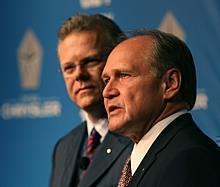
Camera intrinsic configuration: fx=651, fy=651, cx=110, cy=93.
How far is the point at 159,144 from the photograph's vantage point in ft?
5.44

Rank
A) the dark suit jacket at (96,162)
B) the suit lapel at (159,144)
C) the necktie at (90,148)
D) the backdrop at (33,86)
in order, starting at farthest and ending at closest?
the backdrop at (33,86) → the necktie at (90,148) → the dark suit jacket at (96,162) → the suit lapel at (159,144)

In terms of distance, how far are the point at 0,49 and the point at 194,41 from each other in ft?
3.48

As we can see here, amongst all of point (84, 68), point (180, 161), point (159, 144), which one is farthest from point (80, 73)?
point (180, 161)

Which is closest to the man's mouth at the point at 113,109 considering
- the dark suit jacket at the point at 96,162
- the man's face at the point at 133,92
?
the man's face at the point at 133,92

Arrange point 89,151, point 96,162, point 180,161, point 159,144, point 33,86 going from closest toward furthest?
point 180,161 → point 159,144 → point 96,162 → point 89,151 → point 33,86

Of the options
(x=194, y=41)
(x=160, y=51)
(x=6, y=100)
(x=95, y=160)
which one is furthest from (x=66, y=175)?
(x=6, y=100)

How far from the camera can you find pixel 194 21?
277 cm

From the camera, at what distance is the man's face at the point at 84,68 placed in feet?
7.15

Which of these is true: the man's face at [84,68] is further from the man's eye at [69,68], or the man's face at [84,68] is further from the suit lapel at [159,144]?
the suit lapel at [159,144]

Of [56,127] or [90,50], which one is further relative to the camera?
[56,127]

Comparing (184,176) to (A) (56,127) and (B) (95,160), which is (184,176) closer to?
(B) (95,160)

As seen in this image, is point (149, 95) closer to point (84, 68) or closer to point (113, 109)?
point (113, 109)

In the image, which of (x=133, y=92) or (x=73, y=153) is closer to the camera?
(x=133, y=92)

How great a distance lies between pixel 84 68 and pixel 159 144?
617 mm
